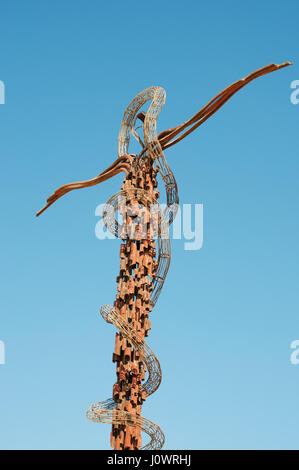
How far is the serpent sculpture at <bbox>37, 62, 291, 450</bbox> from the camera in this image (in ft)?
49.9

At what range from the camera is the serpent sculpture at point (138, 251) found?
15.2 metres

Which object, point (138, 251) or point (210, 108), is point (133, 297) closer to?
point (138, 251)

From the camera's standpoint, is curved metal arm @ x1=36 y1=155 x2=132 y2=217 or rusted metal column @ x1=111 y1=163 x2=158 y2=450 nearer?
rusted metal column @ x1=111 y1=163 x2=158 y2=450

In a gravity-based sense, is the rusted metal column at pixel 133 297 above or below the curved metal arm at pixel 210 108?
below

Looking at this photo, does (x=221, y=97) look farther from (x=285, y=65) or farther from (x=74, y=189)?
(x=74, y=189)

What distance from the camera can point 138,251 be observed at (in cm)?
1650

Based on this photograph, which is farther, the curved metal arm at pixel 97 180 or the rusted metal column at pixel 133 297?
the curved metal arm at pixel 97 180

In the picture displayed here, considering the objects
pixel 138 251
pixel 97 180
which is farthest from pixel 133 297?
pixel 97 180

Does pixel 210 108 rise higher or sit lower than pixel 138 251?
higher

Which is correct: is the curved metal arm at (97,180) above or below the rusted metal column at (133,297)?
above
